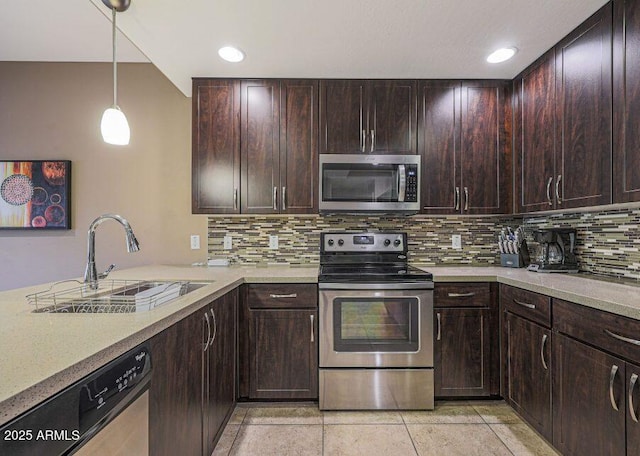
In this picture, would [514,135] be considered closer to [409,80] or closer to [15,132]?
[409,80]

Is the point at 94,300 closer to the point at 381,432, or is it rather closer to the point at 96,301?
the point at 96,301

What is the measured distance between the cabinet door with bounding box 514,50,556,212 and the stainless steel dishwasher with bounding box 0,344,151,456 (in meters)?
2.30

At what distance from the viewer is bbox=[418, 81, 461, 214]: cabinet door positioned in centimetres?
240

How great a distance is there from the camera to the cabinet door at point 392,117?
2381 mm

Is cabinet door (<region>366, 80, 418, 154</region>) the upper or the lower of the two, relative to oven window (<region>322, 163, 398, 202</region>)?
upper

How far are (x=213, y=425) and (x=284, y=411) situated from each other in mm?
613

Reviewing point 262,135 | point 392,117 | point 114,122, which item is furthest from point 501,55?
point 114,122

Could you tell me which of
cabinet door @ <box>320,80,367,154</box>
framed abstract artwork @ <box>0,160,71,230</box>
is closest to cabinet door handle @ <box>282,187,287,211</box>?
cabinet door @ <box>320,80,367,154</box>

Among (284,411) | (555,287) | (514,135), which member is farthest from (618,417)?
(514,135)

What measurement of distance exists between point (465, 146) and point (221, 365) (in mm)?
2188

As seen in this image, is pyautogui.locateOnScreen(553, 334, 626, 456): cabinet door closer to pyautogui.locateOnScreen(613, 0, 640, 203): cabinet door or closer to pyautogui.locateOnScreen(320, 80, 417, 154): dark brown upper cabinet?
A: pyautogui.locateOnScreen(613, 0, 640, 203): cabinet door

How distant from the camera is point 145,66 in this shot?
8.82 feet

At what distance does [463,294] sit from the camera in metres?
2.11

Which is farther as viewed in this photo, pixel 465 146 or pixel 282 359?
pixel 465 146
